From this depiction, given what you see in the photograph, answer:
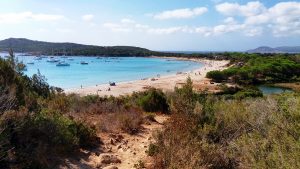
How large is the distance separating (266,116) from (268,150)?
Result: 5.93 ft

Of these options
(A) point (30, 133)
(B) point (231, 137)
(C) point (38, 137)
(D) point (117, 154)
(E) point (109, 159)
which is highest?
(A) point (30, 133)

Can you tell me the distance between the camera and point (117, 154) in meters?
8.41

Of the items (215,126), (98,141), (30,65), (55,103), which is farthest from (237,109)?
(30,65)

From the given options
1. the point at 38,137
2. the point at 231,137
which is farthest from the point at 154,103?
the point at 38,137

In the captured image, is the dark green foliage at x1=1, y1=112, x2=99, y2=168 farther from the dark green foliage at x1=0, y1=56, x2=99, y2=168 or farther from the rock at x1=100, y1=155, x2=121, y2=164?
the rock at x1=100, y1=155, x2=121, y2=164

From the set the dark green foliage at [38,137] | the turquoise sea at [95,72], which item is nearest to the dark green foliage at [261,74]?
the turquoise sea at [95,72]

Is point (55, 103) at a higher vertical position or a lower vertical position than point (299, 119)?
lower

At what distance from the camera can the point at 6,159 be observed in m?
5.67

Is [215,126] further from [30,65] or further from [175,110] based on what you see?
[30,65]

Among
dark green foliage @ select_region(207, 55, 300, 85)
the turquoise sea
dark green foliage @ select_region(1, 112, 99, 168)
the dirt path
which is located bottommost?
the turquoise sea

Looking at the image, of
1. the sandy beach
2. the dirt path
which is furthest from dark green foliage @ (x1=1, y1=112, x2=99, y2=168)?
the sandy beach

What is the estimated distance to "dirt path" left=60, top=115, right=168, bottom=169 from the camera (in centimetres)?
740

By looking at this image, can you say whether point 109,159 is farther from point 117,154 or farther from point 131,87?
point 131,87

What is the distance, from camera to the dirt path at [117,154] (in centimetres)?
740
